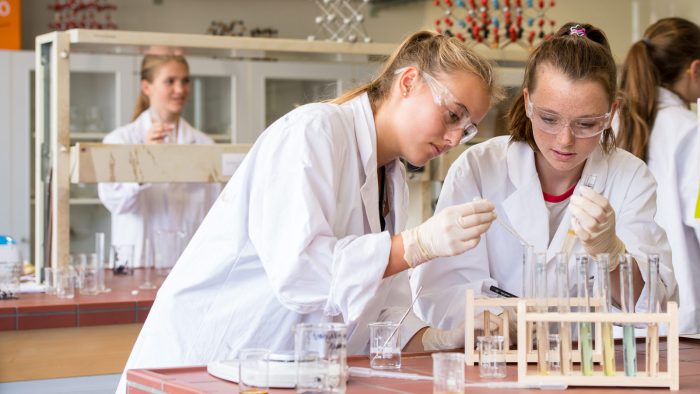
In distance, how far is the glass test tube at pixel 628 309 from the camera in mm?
1771

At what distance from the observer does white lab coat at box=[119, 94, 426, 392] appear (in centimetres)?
197

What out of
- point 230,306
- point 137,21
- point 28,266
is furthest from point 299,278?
point 137,21

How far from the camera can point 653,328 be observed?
5.94 feet

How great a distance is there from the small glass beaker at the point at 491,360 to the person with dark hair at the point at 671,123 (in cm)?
187

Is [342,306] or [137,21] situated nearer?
[342,306]

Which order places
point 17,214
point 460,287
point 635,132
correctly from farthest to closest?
point 17,214 < point 635,132 < point 460,287

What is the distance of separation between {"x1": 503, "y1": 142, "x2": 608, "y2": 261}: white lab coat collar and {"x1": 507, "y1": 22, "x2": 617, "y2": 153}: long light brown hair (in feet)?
0.13

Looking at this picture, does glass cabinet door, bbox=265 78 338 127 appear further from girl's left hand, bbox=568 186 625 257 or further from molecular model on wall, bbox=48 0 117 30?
girl's left hand, bbox=568 186 625 257

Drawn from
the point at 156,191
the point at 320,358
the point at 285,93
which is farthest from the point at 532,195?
the point at 285,93

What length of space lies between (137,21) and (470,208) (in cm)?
558

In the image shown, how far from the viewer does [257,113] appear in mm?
6699

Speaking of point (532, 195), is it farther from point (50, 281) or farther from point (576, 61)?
point (50, 281)

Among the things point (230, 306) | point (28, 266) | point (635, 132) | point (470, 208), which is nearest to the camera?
point (470, 208)

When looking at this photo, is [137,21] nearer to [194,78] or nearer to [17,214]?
[194,78]
